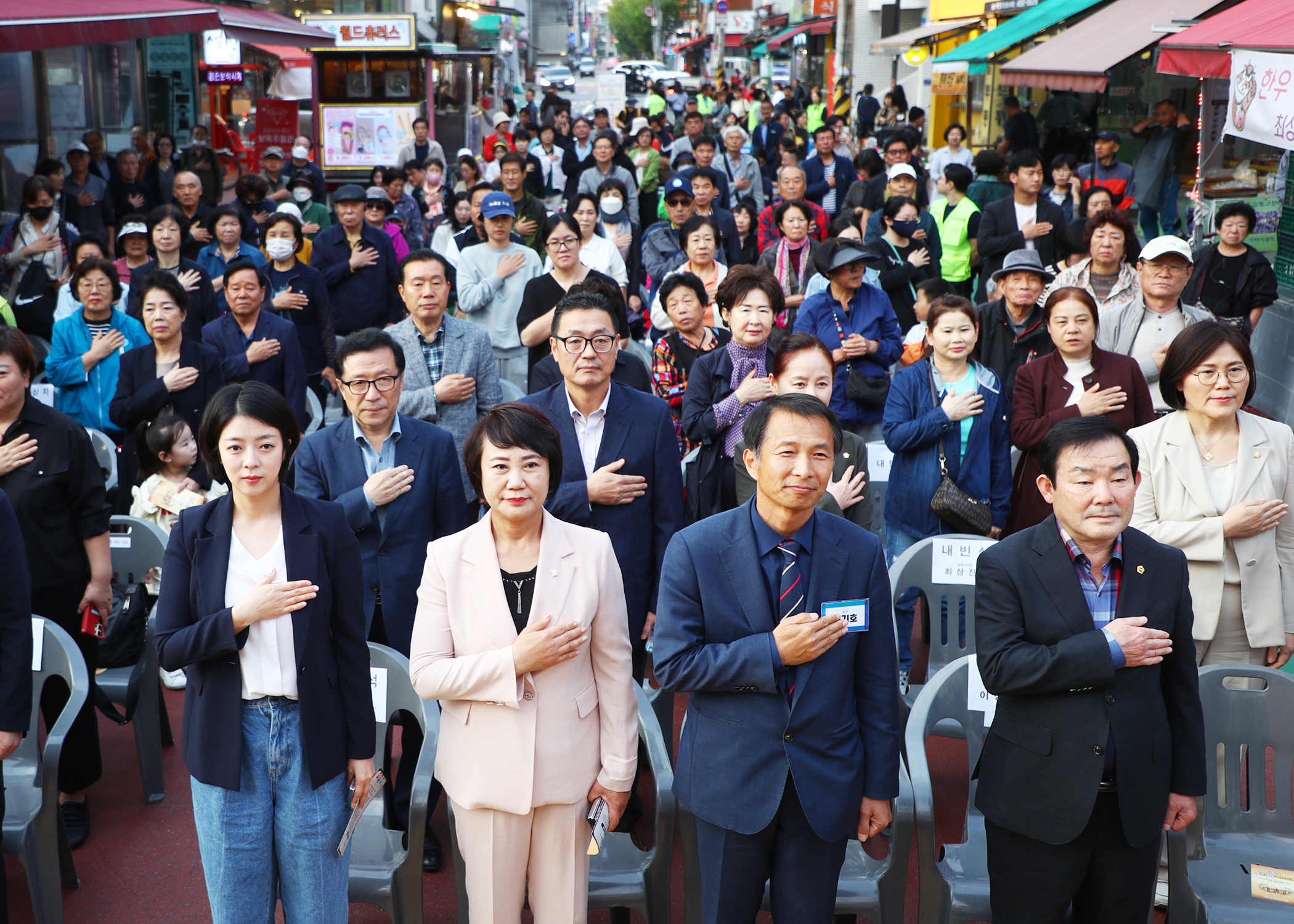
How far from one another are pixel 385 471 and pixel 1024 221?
630 centimetres

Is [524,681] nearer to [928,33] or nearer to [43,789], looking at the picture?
[43,789]

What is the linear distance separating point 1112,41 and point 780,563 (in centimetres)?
1006

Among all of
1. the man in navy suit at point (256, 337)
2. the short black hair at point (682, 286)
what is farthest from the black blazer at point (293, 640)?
the man in navy suit at point (256, 337)

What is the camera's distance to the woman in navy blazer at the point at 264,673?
2.77m

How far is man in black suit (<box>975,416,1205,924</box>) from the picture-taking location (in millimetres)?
2686

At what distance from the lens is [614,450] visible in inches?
150

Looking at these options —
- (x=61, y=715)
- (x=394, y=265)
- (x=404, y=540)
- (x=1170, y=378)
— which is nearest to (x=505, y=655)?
(x=404, y=540)

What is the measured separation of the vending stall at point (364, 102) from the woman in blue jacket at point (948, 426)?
46.4 ft

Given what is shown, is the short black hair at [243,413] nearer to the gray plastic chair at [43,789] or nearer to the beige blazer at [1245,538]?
the gray plastic chair at [43,789]

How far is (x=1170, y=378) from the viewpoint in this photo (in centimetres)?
362

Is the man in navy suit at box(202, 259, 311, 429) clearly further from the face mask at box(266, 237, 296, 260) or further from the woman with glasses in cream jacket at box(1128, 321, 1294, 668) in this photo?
the woman with glasses in cream jacket at box(1128, 321, 1294, 668)

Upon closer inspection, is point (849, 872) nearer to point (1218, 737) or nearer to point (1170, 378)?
point (1218, 737)

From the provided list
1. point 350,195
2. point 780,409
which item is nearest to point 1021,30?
point 350,195

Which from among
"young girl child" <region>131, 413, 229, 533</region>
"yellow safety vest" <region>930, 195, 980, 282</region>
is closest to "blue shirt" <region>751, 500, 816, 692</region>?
"young girl child" <region>131, 413, 229, 533</region>
